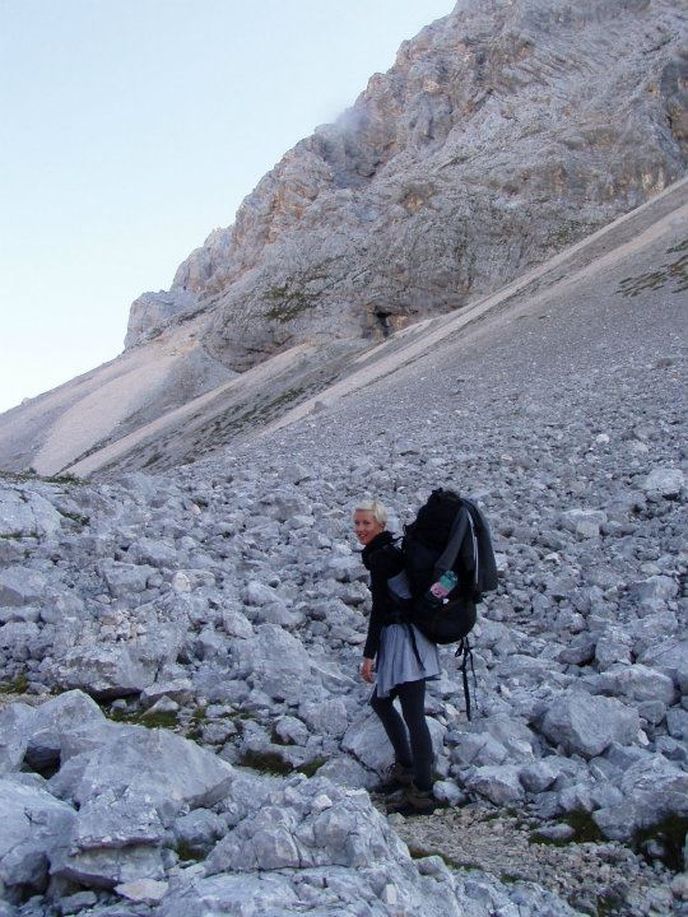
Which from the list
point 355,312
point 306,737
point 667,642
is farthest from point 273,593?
point 355,312

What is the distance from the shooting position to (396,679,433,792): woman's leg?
5.13m

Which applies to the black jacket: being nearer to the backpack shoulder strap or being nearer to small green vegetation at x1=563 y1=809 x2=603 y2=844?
the backpack shoulder strap

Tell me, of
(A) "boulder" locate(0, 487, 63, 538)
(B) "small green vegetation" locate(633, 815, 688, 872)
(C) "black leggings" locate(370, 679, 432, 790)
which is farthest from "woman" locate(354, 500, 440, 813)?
(A) "boulder" locate(0, 487, 63, 538)

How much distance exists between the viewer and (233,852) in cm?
355

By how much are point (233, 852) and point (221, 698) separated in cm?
290

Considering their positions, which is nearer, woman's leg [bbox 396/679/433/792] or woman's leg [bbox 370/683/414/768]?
woman's leg [bbox 396/679/433/792]

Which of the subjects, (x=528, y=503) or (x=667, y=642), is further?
(x=528, y=503)

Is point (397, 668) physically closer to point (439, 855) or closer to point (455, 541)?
point (455, 541)

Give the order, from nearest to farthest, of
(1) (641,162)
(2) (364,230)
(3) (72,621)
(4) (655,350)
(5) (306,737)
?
(5) (306,737) → (3) (72,621) → (4) (655,350) → (1) (641,162) → (2) (364,230)

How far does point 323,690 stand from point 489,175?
227ft

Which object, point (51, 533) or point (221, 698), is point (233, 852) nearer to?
point (221, 698)

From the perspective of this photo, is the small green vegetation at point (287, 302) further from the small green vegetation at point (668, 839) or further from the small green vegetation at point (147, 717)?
the small green vegetation at point (668, 839)

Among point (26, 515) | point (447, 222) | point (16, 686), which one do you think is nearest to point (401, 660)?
point (16, 686)

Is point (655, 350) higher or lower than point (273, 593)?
lower
